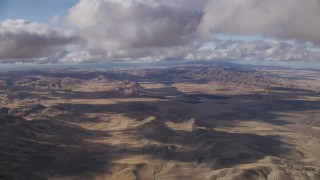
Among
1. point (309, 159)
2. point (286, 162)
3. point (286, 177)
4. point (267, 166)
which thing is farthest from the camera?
point (309, 159)

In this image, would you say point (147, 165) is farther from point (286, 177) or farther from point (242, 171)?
point (286, 177)

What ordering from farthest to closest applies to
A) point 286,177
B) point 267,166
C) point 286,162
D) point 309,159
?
point 309,159 → point 286,162 → point 267,166 → point 286,177

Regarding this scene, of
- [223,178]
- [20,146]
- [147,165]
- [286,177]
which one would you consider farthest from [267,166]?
[20,146]

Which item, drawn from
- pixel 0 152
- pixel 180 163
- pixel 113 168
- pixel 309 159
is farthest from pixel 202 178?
pixel 0 152

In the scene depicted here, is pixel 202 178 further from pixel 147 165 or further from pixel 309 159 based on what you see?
pixel 309 159

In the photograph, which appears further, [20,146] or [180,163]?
[20,146]

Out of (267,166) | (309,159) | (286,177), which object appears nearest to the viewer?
(286,177)

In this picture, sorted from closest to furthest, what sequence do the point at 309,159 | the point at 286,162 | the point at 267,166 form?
the point at 267,166 → the point at 286,162 → the point at 309,159

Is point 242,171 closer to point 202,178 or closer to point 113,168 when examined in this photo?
point 202,178

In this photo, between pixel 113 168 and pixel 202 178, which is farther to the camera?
pixel 113 168
